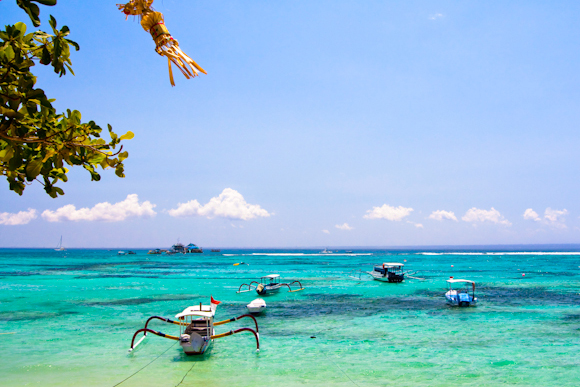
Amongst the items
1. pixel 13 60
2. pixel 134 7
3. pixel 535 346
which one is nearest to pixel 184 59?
pixel 134 7

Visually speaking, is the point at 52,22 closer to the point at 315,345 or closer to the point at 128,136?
the point at 128,136

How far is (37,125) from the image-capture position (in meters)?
3.05

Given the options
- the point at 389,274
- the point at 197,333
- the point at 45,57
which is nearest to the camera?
the point at 45,57

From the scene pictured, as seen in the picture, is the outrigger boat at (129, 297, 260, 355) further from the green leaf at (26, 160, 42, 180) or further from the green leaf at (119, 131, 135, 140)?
the green leaf at (26, 160, 42, 180)

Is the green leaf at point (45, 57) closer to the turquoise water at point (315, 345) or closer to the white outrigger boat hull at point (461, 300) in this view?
the turquoise water at point (315, 345)

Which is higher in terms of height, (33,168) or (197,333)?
(33,168)

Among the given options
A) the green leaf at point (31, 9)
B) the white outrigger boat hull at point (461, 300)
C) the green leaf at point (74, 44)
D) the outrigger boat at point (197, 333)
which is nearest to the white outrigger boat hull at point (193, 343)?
the outrigger boat at point (197, 333)

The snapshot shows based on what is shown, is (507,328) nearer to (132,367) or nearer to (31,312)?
(132,367)

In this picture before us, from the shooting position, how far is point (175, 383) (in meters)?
12.9

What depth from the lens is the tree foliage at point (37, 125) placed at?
2.60m

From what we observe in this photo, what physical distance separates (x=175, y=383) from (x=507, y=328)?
17.9 m

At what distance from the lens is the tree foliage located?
2.60 metres

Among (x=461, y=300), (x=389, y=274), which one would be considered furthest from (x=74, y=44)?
(x=389, y=274)

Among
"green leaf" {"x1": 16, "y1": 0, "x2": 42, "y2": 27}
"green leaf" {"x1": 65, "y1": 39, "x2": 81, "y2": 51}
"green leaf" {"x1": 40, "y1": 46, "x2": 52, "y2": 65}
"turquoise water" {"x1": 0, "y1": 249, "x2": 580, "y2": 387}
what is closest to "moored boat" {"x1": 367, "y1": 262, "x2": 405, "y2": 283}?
"turquoise water" {"x1": 0, "y1": 249, "x2": 580, "y2": 387}
